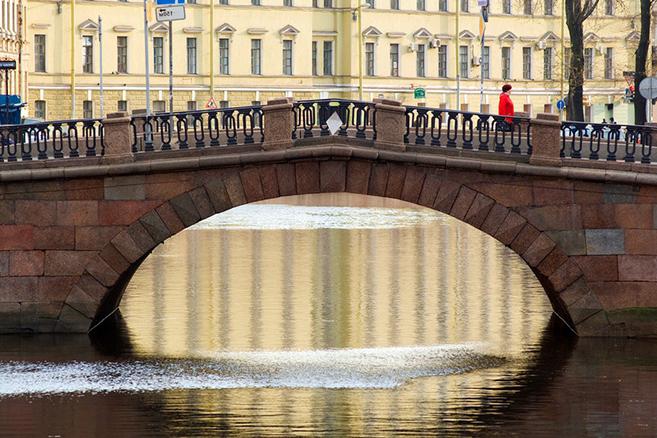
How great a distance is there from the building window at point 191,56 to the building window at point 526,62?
20872 mm

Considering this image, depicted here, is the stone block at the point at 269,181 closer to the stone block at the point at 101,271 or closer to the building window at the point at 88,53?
the stone block at the point at 101,271

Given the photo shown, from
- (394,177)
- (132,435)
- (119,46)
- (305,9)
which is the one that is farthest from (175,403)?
(305,9)

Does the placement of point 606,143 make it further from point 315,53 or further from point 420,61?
point 420,61

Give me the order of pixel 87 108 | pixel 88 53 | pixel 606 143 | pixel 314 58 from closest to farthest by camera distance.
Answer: pixel 606 143 < pixel 87 108 < pixel 88 53 < pixel 314 58

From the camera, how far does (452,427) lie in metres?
28.8

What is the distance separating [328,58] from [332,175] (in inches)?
2992

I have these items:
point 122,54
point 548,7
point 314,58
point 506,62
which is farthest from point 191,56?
point 548,7

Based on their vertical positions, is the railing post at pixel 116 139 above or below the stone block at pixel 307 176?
above

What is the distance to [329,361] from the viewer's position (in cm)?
3409

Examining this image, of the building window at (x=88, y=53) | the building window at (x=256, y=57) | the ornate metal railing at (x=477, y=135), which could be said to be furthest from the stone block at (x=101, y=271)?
the building window at (x=256, y=57)

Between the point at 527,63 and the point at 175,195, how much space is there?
83243mm

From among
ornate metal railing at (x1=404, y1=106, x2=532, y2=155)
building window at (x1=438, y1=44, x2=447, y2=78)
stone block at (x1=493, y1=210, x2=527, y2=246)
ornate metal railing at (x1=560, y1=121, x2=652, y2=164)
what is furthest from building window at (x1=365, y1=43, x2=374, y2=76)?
stone block at (x1=493, y1=210, x2=527, y2=246)

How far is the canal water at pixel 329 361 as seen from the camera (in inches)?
1153

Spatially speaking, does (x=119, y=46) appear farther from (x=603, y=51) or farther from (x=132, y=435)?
(x=132, y=435)
